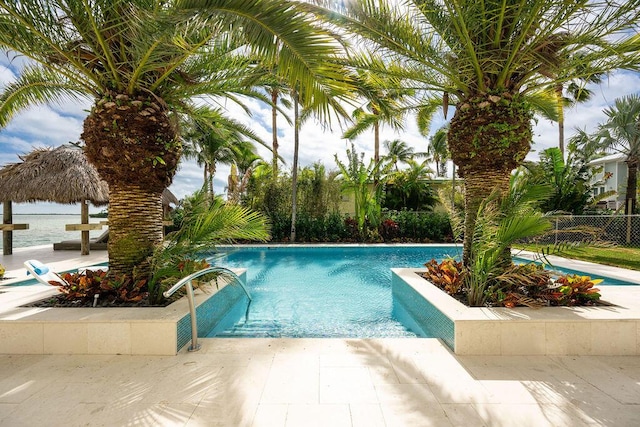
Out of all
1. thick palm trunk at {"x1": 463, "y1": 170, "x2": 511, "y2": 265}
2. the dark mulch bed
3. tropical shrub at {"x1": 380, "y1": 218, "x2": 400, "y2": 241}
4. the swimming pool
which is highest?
thick palm trunk at {"x1": 463, "y1": 170, "x2": 511, "y2": 265}

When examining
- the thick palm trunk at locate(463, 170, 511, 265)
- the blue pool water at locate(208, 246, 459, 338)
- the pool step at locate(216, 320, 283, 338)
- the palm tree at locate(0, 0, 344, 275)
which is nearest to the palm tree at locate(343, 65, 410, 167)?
the palm tree at locate(0, 0, 344, 275)

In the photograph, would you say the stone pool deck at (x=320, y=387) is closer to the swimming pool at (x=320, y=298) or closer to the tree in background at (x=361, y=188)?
the swimming pool at (x=320, y=298)

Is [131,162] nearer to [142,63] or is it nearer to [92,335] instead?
[142,63]

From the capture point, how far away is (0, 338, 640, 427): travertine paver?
223cm

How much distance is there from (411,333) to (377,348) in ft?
4.41

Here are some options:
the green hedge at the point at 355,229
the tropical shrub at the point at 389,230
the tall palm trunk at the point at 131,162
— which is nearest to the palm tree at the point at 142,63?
the tall palm trunk at the point at 131,162

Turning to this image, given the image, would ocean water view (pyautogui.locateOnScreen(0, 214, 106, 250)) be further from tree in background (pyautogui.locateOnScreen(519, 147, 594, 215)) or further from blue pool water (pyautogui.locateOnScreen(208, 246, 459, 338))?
tree in background (pyautogui.locateOnScreen(519, 147, 594, 215))

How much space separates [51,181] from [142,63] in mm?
8248

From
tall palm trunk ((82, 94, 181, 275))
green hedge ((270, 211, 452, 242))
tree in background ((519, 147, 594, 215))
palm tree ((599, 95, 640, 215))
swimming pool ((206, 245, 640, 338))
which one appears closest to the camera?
tall palm trunk ((82, 94, 181, 275))

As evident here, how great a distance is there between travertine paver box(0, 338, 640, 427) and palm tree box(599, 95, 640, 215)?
1464 centimetres

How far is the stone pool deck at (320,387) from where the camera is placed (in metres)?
2.23

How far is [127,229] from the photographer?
4184mm

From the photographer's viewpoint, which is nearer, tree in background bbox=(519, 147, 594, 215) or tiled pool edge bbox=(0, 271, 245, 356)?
tiled pool edge bbox=(0, 271, 245, 356)

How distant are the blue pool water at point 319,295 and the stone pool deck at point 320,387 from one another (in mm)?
1134
